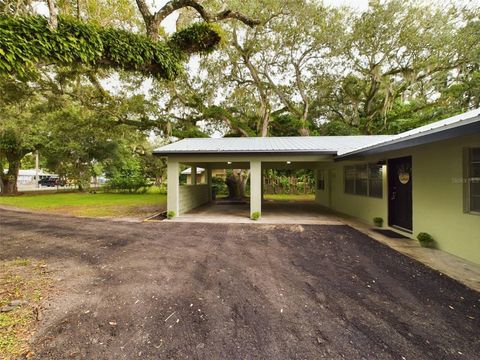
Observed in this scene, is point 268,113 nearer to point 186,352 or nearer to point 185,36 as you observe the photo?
point 185,36

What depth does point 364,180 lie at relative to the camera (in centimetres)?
828

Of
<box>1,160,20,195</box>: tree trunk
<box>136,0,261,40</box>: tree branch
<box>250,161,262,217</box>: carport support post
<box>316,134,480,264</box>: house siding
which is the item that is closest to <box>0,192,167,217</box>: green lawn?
<box>1,160,20,195</box>: tree trunk

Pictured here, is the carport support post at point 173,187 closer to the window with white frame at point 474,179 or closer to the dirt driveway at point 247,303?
the dirt driveway at point 247,303

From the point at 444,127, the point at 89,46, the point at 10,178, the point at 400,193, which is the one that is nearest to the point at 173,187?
the point at 89,46

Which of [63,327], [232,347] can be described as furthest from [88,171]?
[232,347]

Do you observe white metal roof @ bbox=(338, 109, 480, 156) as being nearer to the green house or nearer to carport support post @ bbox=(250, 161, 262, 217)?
the green house

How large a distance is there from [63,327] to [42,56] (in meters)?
4.15

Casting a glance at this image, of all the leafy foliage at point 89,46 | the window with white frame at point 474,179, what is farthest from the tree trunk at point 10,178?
the window with white frame at point 474,179

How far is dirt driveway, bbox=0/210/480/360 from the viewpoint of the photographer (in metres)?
2.15

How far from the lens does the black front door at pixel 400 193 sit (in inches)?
242

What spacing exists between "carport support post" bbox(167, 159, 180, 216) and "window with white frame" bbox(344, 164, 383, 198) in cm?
718

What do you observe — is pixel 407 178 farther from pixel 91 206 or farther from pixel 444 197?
pixel 91 206

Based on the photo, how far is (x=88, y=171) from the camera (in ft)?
65.2

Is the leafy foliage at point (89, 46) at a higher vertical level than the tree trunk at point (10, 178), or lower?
higher
